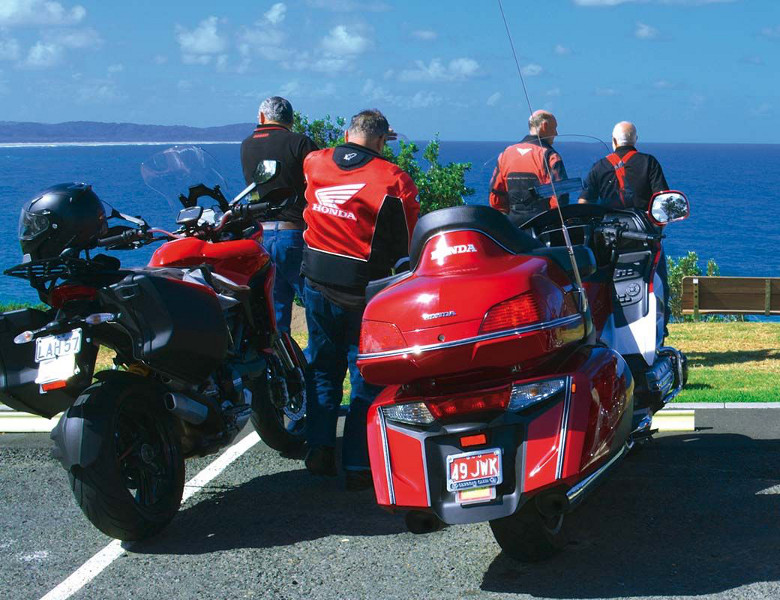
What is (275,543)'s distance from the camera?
479cm

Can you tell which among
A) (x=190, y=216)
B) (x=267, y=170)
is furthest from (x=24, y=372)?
(x=267, y=170)

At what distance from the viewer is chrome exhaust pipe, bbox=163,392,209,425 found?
4.96 m

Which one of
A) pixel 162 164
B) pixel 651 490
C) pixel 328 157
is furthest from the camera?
pixel 162 164

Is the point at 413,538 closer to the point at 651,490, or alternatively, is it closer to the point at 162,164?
the point at 651,490

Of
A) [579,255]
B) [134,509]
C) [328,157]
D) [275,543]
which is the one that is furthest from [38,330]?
[579,255]

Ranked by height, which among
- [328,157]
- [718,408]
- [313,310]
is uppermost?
[328,157]

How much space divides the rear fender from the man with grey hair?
8.96ft

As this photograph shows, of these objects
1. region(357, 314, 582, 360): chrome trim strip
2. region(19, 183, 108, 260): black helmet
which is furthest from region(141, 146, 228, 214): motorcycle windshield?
region(357, 314, 582, 360): chrome trim strip

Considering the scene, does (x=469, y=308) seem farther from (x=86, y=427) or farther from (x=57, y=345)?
(x=57, y=345)

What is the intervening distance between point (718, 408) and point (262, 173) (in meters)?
3.27

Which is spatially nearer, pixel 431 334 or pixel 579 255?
pixel 431 334

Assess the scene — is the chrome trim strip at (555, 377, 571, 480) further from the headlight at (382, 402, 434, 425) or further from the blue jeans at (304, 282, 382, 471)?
the blue jeans at (304, 282, 382, 471)

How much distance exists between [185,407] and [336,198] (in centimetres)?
136

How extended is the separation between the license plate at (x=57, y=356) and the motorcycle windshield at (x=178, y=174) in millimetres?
1743
